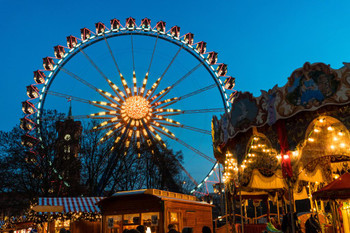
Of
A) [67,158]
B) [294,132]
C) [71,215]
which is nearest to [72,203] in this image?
[71,215]

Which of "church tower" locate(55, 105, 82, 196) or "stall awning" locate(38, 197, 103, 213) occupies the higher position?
"church tower" locate(55, 105, 82, 196)

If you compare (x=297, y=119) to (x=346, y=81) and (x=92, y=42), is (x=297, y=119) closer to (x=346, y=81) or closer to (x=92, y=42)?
(x=346, y=81)

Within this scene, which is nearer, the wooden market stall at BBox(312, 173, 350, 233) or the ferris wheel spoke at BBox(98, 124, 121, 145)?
the wooden market stall at BBox(312, 173, 350, 233)

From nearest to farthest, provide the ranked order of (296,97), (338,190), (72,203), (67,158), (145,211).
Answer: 1. (296,97)
2. (338,190)
3. (145,211)
4. (72,203)
5. (67,158)

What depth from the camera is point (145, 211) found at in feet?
45.0

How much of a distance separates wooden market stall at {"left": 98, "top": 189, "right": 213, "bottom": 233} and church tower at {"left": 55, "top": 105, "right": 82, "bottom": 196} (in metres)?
8.17

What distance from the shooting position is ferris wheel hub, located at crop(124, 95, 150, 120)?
961 inches

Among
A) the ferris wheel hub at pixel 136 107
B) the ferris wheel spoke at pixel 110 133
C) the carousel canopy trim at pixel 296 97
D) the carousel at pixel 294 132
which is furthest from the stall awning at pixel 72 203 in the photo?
the carousel canopy trim at pixel 296 97

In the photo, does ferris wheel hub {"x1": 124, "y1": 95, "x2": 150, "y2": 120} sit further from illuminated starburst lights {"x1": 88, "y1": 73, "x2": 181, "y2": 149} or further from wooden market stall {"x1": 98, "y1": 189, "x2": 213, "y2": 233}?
wooden market stall {"x1": 98, "y1": 189, "x2": 213, "y2": 233}

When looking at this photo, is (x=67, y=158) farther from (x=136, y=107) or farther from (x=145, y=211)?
(x=145, y=211)

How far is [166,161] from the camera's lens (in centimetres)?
2930

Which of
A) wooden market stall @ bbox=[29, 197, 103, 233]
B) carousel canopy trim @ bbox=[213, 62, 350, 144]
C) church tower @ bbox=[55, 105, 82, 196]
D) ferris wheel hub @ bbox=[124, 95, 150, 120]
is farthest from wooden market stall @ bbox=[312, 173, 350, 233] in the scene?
church tower @ bbox=[55, 105, 82, 196]

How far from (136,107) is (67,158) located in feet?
19.3

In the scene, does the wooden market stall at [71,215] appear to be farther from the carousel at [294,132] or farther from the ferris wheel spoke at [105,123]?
the carousel at [294,132]
